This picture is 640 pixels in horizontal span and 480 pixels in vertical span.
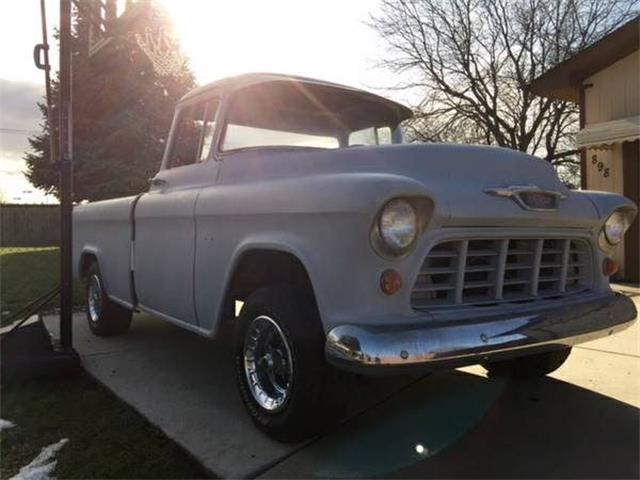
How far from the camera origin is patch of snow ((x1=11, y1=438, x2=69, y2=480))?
2992mm

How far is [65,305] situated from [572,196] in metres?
3.80

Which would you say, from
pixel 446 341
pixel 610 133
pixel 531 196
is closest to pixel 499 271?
pixel 531 196

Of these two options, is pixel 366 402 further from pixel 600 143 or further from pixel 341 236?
pixel 600 143

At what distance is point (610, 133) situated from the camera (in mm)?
8852

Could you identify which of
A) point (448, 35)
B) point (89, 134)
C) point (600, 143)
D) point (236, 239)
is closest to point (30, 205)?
point (89, 134)

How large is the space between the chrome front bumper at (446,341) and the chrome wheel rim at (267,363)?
1.92ft

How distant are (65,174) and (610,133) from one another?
24.8 feet

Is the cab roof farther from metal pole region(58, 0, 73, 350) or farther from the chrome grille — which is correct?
the chrome grille

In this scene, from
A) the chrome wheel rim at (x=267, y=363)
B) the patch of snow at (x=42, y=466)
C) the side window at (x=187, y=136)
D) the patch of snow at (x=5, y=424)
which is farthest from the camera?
the side window at (x=187, y=136)

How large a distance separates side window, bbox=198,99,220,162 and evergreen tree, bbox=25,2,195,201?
1738 centimetres

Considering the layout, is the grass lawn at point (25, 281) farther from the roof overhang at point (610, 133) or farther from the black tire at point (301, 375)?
the roof overhang at point (610, 133)

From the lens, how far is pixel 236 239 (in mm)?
3430

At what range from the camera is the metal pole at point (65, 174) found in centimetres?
471

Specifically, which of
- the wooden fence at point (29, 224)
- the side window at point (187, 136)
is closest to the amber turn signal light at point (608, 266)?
the side window at point (187, 136)
